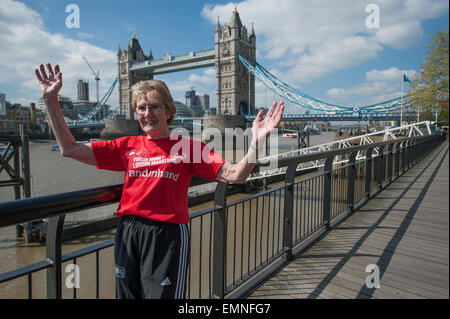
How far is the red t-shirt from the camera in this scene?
1.26 metres

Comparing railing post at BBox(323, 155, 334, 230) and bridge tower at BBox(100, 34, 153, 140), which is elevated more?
bridge tower at BBox(100, 34, 153, 140)

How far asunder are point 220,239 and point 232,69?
178ft

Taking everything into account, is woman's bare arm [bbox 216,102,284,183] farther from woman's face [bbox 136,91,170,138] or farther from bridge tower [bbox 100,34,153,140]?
bridge tower [bbox 100,34,153,140]

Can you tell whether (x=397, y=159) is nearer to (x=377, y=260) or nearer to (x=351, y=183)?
(x=351, y=183)

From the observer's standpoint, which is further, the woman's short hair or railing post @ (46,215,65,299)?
the woman's short hair

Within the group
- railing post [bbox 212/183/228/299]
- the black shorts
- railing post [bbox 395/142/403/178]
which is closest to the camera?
the black shorts

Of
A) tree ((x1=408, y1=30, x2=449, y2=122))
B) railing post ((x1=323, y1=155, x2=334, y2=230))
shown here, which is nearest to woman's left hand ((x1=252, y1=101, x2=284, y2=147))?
railing post ((x1=323, y1=155, x2=334, y2=230))

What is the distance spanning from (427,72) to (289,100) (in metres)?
37.3

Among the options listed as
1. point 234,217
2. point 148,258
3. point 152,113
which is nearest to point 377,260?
point 234,217

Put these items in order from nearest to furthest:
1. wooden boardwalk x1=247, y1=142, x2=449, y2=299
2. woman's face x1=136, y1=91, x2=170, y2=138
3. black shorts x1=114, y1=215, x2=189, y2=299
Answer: black shorts x1=114, y1=215, x2=189, y2=299, woman's face x1=136, y1=91, x2=170, y2=138, wooden boardwalk x1=247, y1=142, x2=449, y2=299

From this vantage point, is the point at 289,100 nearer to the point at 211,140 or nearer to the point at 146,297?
the point at 211,140

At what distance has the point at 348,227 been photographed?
321 cm

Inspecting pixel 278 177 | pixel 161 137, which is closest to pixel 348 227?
pixel 161 137

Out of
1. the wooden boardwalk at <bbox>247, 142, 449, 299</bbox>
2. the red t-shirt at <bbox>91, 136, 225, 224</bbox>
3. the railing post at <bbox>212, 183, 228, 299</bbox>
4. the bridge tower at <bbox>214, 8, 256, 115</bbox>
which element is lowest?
the wooden boardwalk at <bbox>247, 142, 449, 299</bbox>
